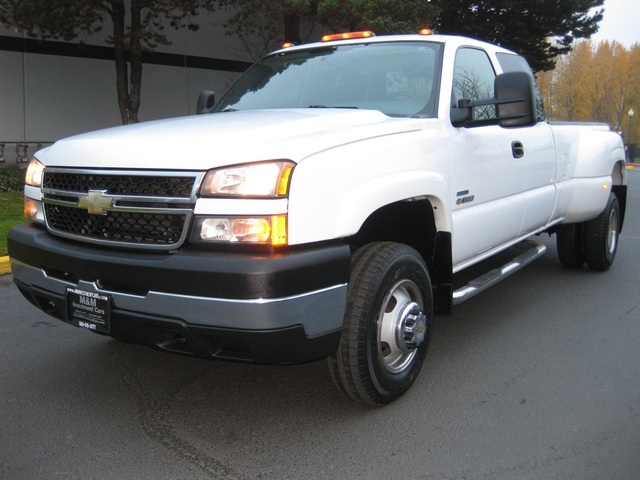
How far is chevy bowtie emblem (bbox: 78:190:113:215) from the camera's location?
301cm

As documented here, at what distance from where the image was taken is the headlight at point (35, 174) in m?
3.53

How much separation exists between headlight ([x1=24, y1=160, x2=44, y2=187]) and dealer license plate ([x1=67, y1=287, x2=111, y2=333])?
0.77 m

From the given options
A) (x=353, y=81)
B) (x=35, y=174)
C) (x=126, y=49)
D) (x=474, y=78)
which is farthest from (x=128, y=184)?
(x=126, y=49)

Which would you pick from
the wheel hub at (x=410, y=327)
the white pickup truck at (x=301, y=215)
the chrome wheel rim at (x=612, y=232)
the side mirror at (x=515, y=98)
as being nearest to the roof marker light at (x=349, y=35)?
the white pickup truck at (x=301, y=215)

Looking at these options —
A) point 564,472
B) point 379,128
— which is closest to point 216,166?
point 379,128

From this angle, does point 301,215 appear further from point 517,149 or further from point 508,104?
point 517,149

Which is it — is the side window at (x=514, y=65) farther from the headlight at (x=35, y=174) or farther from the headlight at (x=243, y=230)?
the headlight at (x=35, y=174)

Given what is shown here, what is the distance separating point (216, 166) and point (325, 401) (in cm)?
149

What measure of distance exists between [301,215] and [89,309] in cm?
109

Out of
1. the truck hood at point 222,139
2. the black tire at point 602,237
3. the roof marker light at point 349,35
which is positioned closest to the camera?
the truck hood at point 222,139

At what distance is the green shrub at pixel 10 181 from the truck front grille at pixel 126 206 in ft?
33.0

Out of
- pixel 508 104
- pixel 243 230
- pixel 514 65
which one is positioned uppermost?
pixel 514 65

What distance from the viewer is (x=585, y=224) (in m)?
6.30

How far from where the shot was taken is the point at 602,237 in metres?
6.30
